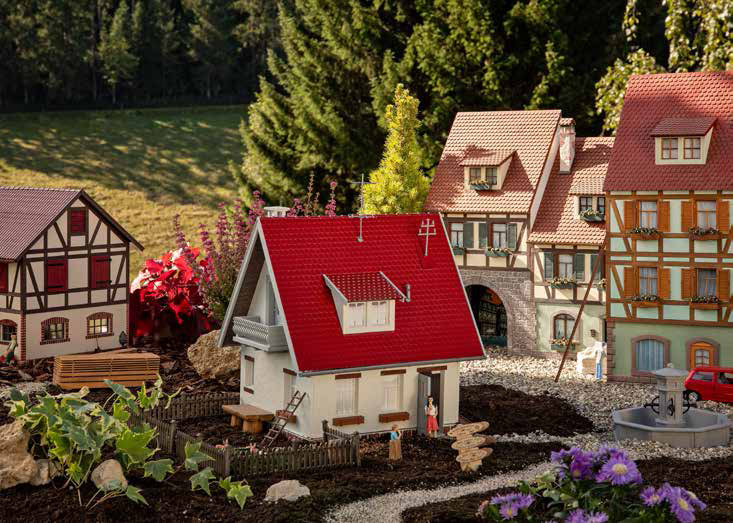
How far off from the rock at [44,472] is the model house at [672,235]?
18.6m

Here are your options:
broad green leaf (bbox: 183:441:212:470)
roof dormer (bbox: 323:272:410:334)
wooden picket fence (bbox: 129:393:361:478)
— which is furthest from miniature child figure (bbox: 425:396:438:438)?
broad green leaf (bbox: 183:441:212:470)

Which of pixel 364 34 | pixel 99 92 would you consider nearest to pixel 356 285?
pixel 364 34

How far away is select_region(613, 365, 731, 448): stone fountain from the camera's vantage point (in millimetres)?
27547

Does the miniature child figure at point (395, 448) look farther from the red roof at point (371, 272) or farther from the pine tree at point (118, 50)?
the pine tree at point (118, 50)

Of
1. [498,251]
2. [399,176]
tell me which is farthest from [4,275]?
[498,251]

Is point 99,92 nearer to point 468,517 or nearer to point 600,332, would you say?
point 600,332

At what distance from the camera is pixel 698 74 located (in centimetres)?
3609

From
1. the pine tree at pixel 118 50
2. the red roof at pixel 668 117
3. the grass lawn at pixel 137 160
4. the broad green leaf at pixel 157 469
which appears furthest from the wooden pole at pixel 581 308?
the pine tree at pixel 118 50

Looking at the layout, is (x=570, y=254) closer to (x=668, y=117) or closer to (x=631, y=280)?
(x=631, y=280)

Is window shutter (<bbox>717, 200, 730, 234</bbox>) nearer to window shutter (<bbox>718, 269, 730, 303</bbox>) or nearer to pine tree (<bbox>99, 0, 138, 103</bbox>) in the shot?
window shutter (<bbox>718, 269, 730, 303</bbox>)

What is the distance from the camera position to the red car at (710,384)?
3169 cm

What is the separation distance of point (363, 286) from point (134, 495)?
27.8 ft

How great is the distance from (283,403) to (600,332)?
14057 mm

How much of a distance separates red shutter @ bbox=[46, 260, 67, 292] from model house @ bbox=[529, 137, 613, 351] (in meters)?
15.0
